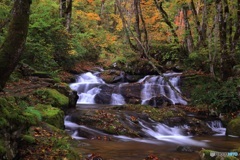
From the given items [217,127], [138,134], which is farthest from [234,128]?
[138,134]

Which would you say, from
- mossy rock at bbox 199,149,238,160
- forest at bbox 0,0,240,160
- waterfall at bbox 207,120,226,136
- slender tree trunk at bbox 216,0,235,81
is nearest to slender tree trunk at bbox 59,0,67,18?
forest at bbox 0,0,240,160

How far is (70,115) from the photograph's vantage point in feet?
36.5

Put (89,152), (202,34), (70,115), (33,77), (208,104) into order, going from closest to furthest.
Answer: (89,152), (70,115), (33,77), (208,104), (202,34)

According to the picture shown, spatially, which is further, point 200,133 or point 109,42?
point 109,42

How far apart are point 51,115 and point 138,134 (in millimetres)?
3552

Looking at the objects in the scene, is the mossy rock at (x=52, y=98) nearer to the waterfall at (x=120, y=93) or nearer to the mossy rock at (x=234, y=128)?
the waterfall at (x=120, y=93)

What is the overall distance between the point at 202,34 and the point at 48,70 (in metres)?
10.2

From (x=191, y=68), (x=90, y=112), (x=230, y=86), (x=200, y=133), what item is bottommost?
(x=200, y=133)

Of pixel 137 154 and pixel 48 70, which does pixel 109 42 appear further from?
pixel 137 154

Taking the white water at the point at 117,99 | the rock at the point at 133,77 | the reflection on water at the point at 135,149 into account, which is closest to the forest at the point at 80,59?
the rock at the point at 133,77

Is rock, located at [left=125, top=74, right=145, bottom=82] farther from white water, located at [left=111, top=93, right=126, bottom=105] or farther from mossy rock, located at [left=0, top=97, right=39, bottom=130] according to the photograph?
mossy rock, located at [left=0, top=97, right=39, bottom=130]

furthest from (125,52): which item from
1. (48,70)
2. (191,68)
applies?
(48,70)

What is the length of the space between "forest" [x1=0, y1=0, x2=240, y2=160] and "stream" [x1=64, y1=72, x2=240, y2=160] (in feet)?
2.76

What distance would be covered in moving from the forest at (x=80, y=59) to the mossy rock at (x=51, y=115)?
0.04m
